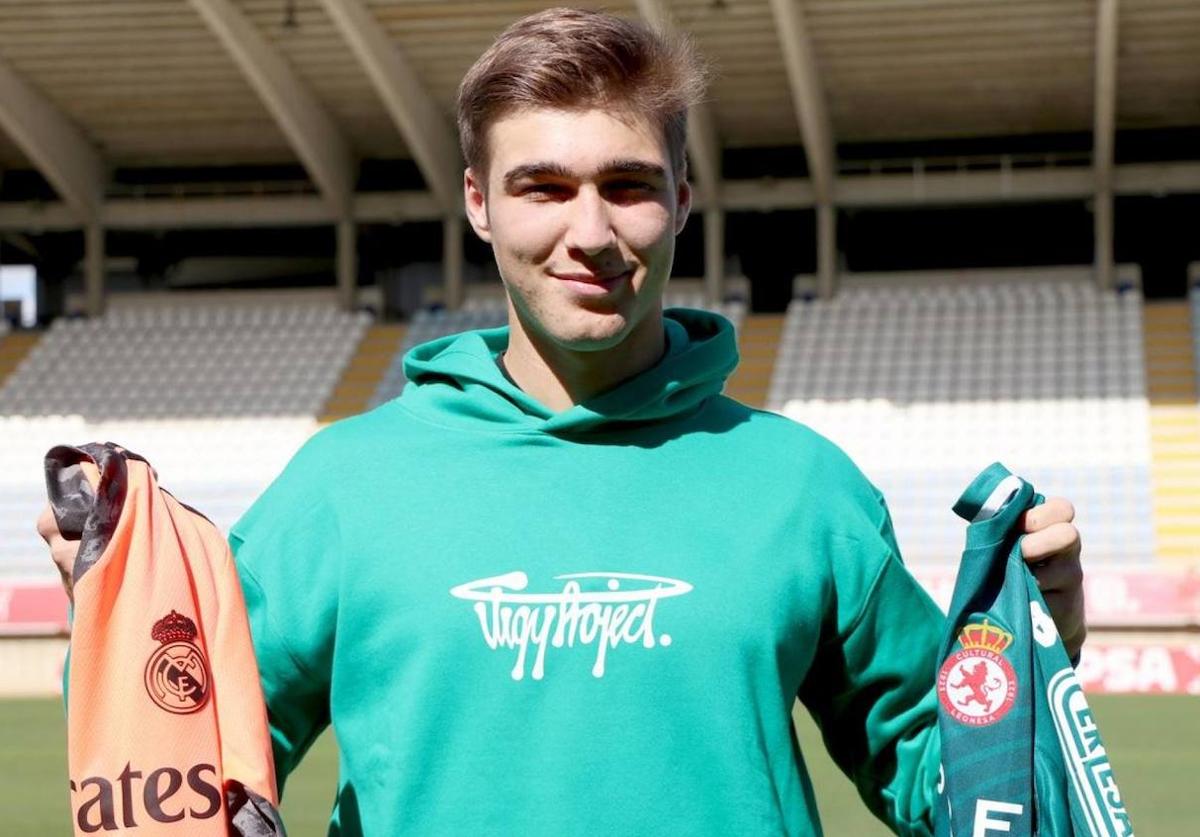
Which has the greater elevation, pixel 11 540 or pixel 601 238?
pixel 11 540

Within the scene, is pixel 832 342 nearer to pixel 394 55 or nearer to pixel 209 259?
A: pixel 394 55

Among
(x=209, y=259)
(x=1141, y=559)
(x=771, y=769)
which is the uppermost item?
A: (x=209, y=259)

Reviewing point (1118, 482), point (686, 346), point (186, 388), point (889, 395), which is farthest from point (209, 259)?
point (686, 346)

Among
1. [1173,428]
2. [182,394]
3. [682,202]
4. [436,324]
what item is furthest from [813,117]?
[682,202]

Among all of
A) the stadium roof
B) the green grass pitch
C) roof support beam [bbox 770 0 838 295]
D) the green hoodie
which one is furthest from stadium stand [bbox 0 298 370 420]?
the green hoodie

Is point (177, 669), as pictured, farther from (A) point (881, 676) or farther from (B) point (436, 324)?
(B) point (436, 324)

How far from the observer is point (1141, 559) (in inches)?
760

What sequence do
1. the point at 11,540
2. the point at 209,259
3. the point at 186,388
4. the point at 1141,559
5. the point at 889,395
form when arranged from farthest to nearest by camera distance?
the point at 209,259, the point at 186,388, the point at 889,395, the point at 11,540, the point at 1141,559

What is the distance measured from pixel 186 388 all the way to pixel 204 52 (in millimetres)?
4482

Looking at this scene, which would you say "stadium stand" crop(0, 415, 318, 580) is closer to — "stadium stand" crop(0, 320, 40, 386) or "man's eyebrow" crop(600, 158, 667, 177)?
"stadium stand" crop(0, 320, 40, 386)

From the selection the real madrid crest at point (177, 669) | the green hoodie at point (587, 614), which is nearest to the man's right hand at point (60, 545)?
the real madrid crest at point (177, 669)

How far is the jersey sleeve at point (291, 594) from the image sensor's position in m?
2.12

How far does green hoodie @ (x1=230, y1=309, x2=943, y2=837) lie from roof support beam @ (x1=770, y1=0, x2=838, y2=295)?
18.6 metres

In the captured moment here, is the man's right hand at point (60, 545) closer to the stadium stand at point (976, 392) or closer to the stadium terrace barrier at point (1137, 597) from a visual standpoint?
the stadium terrace barrier at point (1137, 597)
